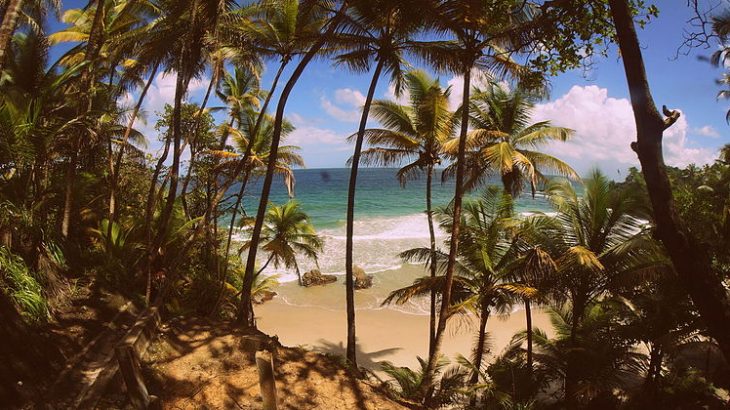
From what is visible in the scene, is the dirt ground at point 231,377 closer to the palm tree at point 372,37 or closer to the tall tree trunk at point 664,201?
the palm tree at point 372,37

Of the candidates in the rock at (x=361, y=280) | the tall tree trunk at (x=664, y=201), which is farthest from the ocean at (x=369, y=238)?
the tall tree trunk at (x=664, y=201)

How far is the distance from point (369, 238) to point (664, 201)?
96.0 ft

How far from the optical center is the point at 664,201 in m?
2.71

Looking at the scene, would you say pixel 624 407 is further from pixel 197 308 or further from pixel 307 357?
pixel 197 308

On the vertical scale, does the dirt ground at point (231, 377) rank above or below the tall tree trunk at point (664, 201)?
below

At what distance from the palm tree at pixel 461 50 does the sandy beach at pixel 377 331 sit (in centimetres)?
541

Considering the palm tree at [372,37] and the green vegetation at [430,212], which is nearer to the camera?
the green vegetation at [430,212]

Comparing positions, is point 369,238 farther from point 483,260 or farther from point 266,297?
point 483,260

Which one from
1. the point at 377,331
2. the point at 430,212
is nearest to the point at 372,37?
the point at 430,212

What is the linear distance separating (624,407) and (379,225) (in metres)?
29.9

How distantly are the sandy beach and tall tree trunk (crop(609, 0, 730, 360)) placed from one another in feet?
33.1

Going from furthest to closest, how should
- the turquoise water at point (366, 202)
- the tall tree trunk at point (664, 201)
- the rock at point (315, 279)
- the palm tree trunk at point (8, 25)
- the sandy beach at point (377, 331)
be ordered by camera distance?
1. the turquoise water at point (366, 202)
2. the rock at point (315, 279)
3. the sandy beach at point (377, 331)
4. the palm tree trunk at point (8, 25)
5. the tall tree trunk at point (664, 201)

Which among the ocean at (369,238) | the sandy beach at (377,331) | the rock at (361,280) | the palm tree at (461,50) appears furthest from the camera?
the rock at (361,280)

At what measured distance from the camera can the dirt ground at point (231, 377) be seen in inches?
202
